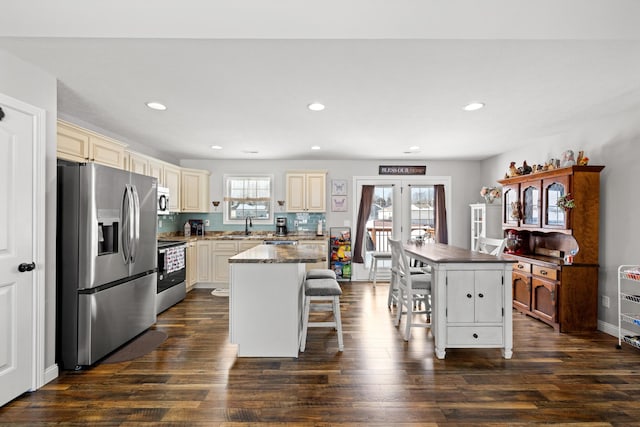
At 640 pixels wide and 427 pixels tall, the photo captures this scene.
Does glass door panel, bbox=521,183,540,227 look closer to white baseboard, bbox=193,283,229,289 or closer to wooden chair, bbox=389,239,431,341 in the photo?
wooden chair, bbox=389,239,431,341

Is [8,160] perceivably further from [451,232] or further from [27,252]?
[451,232]

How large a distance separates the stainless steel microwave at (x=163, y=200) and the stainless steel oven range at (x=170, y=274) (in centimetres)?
50

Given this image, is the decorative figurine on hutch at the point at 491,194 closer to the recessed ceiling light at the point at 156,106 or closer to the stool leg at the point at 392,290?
the stool leg at the point at 392,290

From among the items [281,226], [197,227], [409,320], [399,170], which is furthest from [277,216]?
[409,320]

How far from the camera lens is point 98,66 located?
234 cm

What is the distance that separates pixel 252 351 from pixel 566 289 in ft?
10.8

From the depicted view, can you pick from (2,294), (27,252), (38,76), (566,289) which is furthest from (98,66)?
(566,289)

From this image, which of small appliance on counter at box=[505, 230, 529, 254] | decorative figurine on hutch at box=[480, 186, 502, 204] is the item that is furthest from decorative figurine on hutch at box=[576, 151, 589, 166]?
decorative figurine on hutch at box=[480, 186, 502, 204]

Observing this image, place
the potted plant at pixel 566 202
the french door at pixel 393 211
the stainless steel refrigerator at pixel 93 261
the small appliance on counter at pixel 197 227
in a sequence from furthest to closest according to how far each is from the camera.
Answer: the french door at pixel 393 211 → the small appliance on counter at pixel 197 227 → the potted plant at pixel 566 202 → the stainless steel refrigerator at pixel 93 261

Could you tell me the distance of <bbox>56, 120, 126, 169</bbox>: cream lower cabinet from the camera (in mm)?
2821

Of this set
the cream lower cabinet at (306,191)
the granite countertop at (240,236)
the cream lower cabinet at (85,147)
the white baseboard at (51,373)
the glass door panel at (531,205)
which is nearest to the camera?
the white baseboard at (51,373)

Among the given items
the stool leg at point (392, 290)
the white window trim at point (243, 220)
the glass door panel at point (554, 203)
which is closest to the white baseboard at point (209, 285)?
the white window trim at point (243, 220)

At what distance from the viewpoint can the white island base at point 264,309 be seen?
9.43 ft

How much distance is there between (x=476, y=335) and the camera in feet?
9.48
